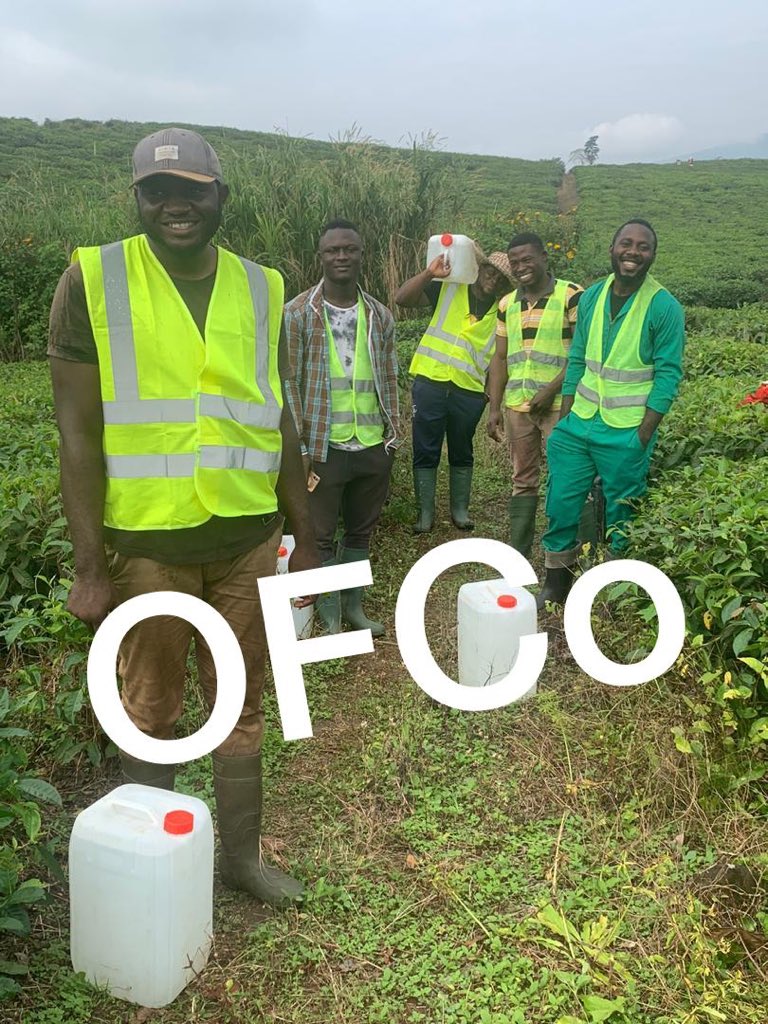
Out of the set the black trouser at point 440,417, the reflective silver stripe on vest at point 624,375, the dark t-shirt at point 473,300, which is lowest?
the black trouser at point 440,417

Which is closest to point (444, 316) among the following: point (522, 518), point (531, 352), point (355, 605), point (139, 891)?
point (531, 352)

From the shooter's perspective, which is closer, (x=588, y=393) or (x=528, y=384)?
(x=588, y=393)

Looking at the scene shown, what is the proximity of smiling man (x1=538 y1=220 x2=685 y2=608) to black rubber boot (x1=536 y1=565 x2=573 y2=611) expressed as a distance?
282 mm

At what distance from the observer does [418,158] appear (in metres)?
9.01

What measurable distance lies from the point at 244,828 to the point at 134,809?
1.58 ft

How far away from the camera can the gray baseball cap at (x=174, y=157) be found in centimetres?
219

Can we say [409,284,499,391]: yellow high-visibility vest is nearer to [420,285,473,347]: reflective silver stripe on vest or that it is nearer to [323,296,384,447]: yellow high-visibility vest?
[420,285,473,347]: reflective silver stripe on vest

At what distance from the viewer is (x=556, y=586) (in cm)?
470

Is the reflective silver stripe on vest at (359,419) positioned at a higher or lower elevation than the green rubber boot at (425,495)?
higher

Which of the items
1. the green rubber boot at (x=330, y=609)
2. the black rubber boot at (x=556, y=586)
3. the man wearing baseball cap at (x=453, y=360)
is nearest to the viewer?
the green rubber boot at (x=330, y=609)

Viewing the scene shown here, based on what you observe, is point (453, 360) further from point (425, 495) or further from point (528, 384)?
point (425, 495)

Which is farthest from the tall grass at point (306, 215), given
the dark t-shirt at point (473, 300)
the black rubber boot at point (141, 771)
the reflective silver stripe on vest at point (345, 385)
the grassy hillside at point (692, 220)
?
the grassy hillside at point (692, 220)

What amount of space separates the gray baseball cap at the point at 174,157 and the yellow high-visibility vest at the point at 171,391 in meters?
0.19

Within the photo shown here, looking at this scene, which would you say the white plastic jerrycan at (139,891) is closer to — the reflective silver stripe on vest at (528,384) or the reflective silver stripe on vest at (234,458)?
the reflective silver stripe on vest at (234,458)
